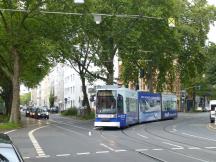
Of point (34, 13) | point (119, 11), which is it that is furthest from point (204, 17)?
point (34, 13)

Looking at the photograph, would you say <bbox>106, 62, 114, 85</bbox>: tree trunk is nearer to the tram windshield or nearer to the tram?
the tram

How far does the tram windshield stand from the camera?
132ft

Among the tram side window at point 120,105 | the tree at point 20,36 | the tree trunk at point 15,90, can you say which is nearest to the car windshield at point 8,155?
the tram side window at point 120,105

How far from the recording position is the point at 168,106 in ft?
206

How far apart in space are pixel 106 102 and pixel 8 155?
32343 millimetres

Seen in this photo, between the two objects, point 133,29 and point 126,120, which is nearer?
point 126,120

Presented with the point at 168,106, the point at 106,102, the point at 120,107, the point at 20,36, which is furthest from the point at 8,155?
the point at 168,106

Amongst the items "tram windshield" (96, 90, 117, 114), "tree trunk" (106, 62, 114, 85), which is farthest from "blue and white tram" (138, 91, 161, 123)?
"tram windshield" (96, 90, 117, 114)

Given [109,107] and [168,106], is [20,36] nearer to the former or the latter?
[109,107]

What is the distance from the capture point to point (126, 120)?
42.4m

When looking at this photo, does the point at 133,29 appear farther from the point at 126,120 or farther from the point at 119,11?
the point at 126,120

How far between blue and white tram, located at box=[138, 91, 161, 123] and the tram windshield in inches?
319

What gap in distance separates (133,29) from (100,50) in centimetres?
758

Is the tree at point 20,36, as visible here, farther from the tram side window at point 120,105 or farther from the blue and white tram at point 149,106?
the blue and white tram at point 149,106
